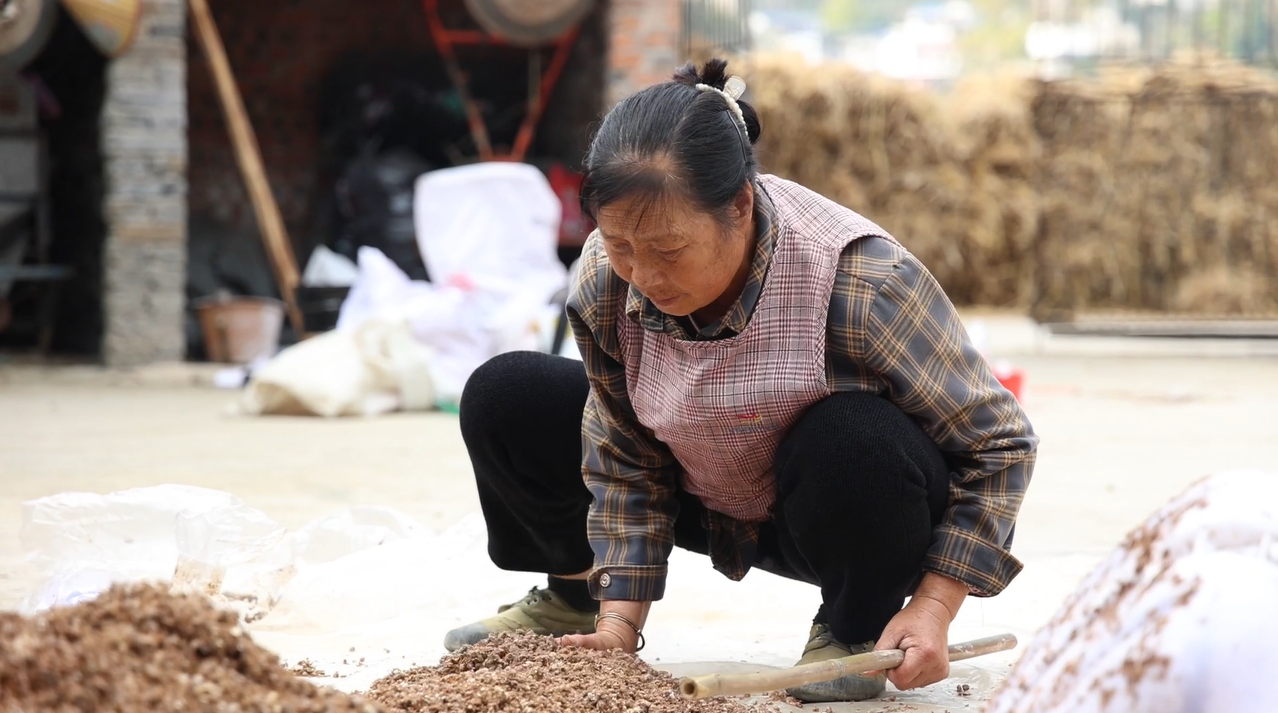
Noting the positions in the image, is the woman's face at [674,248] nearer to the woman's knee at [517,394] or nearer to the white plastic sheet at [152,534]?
the woman's knee at [517,394]

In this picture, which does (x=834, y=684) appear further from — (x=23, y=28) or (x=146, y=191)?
(x=146, y=191)

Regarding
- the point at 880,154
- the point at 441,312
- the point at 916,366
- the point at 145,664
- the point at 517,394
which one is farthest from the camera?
the point at 880,154

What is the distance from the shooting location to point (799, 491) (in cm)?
190

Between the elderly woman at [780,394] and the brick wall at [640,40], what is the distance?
5786 mm

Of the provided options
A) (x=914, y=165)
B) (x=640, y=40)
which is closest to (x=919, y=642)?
(x=640, y=40)

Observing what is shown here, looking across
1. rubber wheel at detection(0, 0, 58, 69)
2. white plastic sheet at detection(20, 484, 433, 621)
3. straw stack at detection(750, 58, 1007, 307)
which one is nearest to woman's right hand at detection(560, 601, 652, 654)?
white plastic sheet at detection(20, 484, 433, 621)

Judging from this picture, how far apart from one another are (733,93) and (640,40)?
5942 mm

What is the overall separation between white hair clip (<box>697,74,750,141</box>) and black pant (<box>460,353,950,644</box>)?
0.40 metres

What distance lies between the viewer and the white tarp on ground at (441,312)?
5.46 meters

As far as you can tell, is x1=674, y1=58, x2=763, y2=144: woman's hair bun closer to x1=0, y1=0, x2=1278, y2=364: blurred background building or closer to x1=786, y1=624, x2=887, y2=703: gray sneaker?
x1=786, y1=624, x2=887, y2=703: gray sneaker

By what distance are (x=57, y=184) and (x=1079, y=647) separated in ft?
27.1

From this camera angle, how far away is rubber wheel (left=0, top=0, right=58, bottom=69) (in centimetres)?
630

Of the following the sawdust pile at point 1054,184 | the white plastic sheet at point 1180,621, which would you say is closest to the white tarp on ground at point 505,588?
the white plastic sheet at point 1180,621

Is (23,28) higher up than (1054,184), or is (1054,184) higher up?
(23,28)
